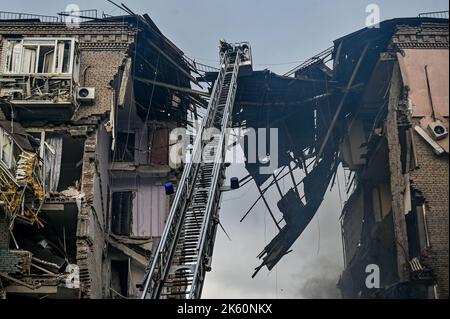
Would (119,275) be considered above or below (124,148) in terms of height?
below

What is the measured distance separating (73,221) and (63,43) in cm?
648

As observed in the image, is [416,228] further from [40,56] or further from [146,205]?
[40,56]

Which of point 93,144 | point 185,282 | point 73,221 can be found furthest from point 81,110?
point 185,282

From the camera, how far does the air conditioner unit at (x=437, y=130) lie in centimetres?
2325

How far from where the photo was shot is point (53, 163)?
25312mm

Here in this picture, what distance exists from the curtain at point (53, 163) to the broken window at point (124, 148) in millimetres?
3813

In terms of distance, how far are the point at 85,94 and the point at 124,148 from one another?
4.20 meters

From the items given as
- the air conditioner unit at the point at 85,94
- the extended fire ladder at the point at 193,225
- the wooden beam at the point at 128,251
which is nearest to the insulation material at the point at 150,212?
the wooden beam at the point at 128,251

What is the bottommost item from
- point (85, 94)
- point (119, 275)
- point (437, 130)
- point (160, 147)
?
point (119, 275)

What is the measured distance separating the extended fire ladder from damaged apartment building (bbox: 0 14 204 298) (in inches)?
186

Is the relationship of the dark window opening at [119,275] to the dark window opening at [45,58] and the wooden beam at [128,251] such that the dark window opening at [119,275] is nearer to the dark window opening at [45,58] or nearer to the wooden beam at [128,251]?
the wooden beam at [128,251]

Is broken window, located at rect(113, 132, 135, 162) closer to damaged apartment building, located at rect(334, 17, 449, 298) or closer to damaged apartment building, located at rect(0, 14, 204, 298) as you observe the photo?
damaged apartment building, located at rect(0, 14, 204, 298)

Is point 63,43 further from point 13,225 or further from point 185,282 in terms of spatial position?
point 185,282

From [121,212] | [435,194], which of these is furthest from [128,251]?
[435,194]
